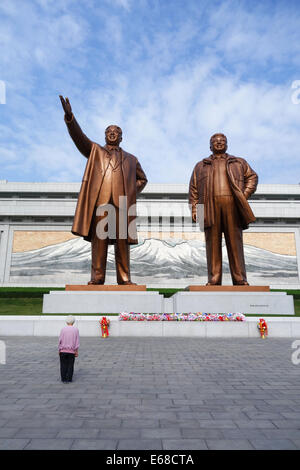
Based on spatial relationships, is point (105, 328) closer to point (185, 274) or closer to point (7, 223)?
point (185, 274)

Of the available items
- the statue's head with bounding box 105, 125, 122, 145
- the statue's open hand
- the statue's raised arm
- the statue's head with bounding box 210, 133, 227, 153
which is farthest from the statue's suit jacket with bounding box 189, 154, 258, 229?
the statue's open hand

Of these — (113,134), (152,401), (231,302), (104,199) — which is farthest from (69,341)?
(113,134)

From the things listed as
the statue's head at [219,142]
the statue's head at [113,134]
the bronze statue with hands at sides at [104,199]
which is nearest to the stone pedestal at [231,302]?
the bronze statue with hands at sides at [104,199]

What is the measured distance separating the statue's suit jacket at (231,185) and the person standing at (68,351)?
6.05 m

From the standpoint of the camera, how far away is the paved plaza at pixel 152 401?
6.88 feet

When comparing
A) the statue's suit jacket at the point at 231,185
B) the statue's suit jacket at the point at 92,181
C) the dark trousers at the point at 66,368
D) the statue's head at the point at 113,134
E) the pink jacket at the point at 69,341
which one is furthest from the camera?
the statue's head at the point at 113,134

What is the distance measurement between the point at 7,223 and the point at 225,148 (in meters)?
20.5

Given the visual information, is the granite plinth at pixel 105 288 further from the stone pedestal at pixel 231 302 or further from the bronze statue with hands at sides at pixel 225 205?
the bronze statue with hands at sides at pixel 225 205

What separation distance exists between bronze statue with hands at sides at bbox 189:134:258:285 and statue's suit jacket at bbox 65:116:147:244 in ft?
6.27

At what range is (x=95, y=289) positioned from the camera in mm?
8758

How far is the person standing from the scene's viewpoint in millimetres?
3555

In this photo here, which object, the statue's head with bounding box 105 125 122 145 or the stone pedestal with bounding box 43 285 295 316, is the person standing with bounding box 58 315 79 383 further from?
the statue's head with bounding box 105 125 122 145

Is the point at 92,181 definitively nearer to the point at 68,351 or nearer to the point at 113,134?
the point at 113,134

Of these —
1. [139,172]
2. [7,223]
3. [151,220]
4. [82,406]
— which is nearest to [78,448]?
[82,406]
